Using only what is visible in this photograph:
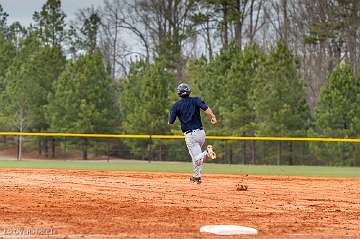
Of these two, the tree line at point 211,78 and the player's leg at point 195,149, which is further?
the tree line at point 211,78

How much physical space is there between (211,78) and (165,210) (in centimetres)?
3035

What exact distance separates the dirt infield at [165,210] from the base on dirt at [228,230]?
155mm

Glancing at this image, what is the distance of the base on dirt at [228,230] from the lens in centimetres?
811

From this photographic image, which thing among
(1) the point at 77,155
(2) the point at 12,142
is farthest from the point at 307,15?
(2) the point at 12,142

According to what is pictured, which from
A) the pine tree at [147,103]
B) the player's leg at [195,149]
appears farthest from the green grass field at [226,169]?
the pine tree at [147,103]

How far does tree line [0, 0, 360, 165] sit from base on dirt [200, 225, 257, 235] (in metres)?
27.4

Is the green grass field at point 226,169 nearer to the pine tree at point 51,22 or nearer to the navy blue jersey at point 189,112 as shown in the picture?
the navy blue jersey at point 189,112

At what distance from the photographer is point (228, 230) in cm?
815

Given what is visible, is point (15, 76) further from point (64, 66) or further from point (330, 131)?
point (330, 131)

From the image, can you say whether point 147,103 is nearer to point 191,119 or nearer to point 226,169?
point 226,169

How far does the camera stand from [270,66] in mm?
37406

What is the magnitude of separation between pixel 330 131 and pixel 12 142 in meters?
23.4

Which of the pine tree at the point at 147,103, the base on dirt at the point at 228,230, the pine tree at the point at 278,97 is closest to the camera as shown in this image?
the base on dirt at the point at 228,230

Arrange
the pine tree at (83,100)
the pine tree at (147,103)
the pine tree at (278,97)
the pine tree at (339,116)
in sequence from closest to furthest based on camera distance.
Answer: the pine tree at (339,116)
the pine tree at (278,97)
the pine tree at (147,103)
the pine tree at (83,100)
